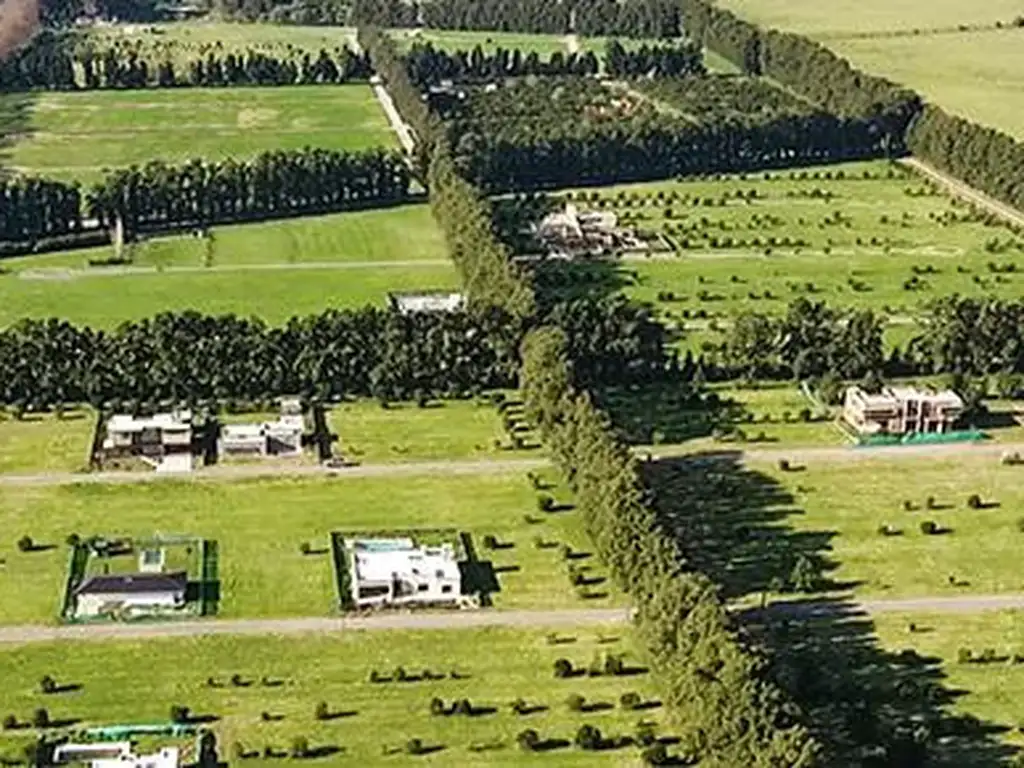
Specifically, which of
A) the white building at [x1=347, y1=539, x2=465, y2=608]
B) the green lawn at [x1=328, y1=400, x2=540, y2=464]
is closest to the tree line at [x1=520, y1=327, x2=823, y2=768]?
the green lawn at [x1=328, y1=400, x2=540, y2=464]

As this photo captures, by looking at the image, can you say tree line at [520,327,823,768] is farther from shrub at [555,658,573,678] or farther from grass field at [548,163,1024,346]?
grass field at [548,163,1024,346]

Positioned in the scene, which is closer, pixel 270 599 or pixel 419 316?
pixel 270 599

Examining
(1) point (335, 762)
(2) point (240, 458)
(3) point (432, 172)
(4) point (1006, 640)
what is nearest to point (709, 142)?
(3) point (432, 172)

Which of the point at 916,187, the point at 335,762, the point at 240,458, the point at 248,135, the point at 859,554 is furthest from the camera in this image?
the point at 248,135

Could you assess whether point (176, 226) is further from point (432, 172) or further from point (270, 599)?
point (270, 599)

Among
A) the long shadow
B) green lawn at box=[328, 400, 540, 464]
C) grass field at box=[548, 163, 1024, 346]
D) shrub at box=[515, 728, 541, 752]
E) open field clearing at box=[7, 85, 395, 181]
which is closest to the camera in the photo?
shrub at box=[515, 728, 541, 752]

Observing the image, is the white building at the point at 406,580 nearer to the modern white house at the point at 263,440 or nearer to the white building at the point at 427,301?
Answer: the modern white house at the point at 263,440
